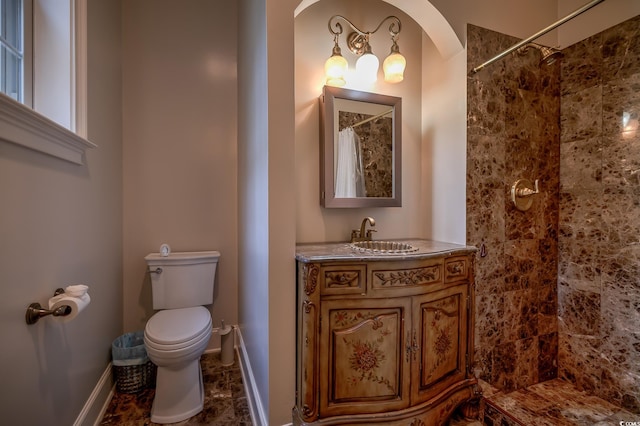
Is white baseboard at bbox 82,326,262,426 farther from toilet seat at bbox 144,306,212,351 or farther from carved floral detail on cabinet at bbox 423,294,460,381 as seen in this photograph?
carved floral detail on cabinet at bbox 423,294,460,381

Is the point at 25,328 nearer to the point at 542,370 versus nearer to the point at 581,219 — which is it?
the point at 542,370

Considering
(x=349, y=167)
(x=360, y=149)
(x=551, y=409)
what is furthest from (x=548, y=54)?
(x=551, y=409)

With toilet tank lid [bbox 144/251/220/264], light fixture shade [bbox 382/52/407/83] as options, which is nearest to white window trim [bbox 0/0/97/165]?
toilet tank lid [bbox 144/251/220/264]

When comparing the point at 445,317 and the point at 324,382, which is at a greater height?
the point at 445,317

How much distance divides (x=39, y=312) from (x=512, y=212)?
2.49 meters

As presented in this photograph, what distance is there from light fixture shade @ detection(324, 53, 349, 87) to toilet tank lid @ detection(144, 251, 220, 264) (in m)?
1.50

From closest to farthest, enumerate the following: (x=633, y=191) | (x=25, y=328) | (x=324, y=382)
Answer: (x=25, y=328) < (x=324, y=382) < (x=633, y=191)

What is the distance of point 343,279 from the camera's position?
4.05 ft

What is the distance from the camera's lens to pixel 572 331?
6.05 feet

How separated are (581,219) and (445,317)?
129 cm

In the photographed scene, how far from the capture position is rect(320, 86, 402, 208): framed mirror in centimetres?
167

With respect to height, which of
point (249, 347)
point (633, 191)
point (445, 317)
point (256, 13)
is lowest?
point (249, 347)

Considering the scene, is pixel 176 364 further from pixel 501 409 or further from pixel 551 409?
pixel 551 409

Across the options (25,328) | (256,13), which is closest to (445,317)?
(25,328)
